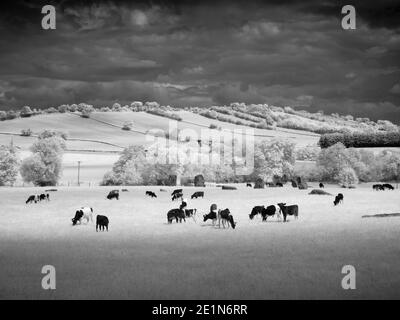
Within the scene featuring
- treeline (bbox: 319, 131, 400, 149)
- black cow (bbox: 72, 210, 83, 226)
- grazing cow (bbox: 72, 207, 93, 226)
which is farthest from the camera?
treeline (bbox: 319, 131, 400, 149)

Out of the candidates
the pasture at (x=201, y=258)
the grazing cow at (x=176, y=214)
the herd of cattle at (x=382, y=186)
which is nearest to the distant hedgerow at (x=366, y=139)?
the herd of cattle at (x=382, y=186)

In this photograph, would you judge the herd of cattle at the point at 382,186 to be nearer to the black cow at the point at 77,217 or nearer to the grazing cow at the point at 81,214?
the grazing cow at the point at 81,214

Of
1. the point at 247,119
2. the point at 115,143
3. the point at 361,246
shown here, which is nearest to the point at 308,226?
the point at 361,246

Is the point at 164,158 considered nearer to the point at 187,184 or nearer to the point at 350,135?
the point at 187,184

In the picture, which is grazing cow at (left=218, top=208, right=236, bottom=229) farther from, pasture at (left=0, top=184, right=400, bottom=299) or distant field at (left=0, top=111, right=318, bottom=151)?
distant field at (left=0, top=111, right=318, bottom=151)

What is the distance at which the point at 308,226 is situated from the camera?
26.9 meters

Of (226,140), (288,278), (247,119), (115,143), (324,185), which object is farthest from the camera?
(247,119)

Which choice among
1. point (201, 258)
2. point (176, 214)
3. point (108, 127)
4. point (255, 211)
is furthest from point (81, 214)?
point (108, 127)

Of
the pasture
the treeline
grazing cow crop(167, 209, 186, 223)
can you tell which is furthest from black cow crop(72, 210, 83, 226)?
Answer: the treeline

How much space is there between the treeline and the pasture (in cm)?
6245

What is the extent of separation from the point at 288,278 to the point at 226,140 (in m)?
88.5

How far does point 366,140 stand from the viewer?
91.5 meters

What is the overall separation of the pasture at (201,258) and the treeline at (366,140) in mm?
62453

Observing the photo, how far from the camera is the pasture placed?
14.4 m
